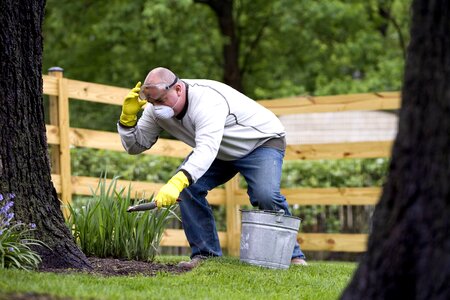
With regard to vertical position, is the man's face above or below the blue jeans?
above

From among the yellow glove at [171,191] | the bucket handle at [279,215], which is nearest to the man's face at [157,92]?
the yellow glove at [171,191]

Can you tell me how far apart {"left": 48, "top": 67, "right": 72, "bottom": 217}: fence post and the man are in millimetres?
1629

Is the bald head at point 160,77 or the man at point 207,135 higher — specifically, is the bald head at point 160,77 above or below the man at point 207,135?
above

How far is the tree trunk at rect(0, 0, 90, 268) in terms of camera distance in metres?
5.47

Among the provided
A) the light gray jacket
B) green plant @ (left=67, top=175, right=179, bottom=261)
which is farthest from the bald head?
green plant @ (left=67, top=175, right=179, bottom=261)

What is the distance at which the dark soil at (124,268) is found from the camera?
18.6 feet

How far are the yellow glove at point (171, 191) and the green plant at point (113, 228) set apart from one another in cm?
75

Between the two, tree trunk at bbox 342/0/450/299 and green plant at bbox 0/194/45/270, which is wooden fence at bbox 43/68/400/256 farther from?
tree trunk at bbox 342/0/450/299

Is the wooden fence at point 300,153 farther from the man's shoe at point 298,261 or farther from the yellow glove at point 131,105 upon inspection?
the man's shoe at point 298,261

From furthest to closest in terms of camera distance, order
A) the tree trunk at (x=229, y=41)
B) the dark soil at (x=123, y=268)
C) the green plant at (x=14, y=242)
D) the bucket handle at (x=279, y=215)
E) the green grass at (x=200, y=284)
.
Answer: the tree trunk at (x=229, y=41) < the bucket handle at (x=279, y=215) < the dark soil at (x=123, y=268) < the green plant at (x=14, y=242) < the green grass at (x=200, y=284)

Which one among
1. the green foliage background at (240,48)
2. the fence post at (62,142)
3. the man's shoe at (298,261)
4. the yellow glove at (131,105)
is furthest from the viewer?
the green foliage background at (240,48)

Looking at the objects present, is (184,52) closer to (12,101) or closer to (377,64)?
(377,64)

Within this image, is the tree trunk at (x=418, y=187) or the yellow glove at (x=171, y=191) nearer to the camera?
the tree trunk at (x=418, y=187)

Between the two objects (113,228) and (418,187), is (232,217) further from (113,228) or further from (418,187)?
(418,187)
